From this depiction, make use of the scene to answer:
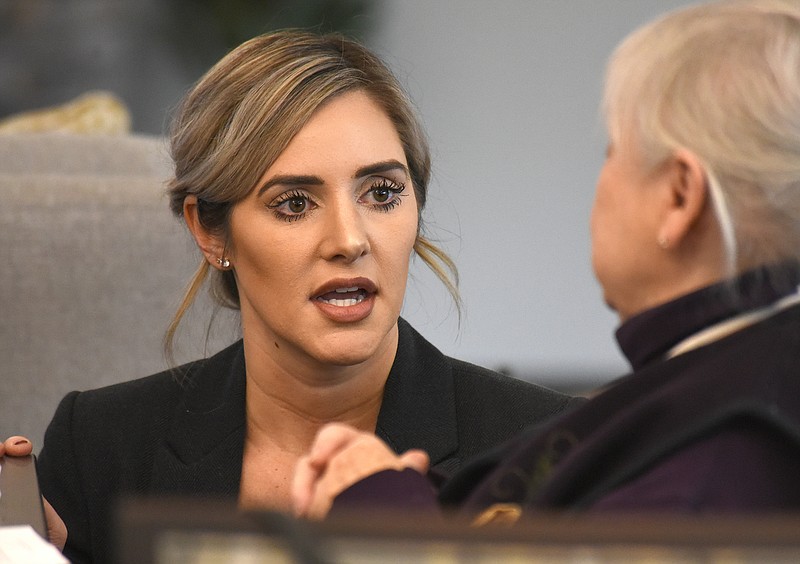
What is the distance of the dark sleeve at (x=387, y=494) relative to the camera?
0.93 m

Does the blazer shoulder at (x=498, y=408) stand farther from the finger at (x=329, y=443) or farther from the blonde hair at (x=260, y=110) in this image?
the finger at (x=329, y=443)

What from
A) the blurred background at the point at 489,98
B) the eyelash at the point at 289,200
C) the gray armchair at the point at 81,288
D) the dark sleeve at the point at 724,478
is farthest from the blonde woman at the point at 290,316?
the blurred background at the point at 489,98

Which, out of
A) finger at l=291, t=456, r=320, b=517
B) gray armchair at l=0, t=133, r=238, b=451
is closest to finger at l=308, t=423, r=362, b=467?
finger at l=291, t=456, r=320, b=517

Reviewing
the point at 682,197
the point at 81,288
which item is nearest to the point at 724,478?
the point at 682,197

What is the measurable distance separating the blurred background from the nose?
4175 millimetres

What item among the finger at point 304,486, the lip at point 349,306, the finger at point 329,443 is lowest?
the lip at point 349,306

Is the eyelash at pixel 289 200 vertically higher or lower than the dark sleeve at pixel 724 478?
lower

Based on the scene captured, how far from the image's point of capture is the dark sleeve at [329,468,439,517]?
0.93m

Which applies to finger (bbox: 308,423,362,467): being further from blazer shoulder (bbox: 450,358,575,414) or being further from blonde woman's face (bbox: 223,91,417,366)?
blazer shoulder (bbox: 450,358,575,414)

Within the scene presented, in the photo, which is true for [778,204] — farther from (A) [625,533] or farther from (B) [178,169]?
(B) [178,169]

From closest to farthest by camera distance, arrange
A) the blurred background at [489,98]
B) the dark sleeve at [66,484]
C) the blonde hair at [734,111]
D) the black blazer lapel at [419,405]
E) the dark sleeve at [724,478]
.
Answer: the dark sleeve at [724,478]
the blonde hair at [734,111]
the black blazer lapel at [419,405]
the dark sleeve at [66,484]
the blurred background at [489,98]

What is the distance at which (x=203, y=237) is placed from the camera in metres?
2.01

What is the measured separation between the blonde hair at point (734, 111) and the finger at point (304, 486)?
38 cm

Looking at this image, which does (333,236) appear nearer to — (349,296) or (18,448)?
(349,296)
